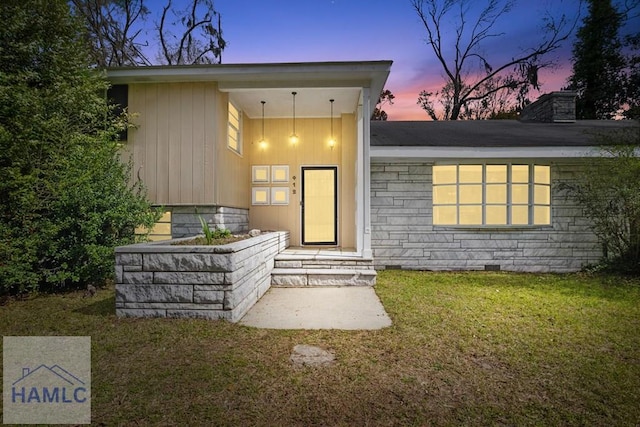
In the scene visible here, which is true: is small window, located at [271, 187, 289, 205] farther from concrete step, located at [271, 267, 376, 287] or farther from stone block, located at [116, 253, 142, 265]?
stone block, located at [116, 253, 142, 265]

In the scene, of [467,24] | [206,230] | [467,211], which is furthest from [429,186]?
[467,24]

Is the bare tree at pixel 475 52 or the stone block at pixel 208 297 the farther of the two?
the bare tree at pixel 475 52

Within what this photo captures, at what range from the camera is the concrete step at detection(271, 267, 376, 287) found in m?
5.54

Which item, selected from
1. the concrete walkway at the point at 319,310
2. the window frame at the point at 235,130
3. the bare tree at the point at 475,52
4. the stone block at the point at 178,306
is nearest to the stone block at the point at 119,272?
the stone block at the point at 178,306

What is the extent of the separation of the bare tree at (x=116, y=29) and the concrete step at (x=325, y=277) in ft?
39.4

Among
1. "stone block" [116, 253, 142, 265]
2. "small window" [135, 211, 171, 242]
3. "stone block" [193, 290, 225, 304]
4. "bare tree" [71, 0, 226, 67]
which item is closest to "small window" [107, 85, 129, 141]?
"small window" [135, 211, 171, 242]

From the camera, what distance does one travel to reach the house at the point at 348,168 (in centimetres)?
605

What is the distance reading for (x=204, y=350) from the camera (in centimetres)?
286

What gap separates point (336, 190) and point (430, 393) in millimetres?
5967

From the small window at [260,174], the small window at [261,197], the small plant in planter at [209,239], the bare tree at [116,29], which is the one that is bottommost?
the small plant in planter at [209,239]

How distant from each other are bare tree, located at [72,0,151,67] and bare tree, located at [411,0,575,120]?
12.8 metres

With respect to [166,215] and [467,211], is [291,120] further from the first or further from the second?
[467,211]

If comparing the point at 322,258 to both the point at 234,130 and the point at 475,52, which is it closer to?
the point at 234,130

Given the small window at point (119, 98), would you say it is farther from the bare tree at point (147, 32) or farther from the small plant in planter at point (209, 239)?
the bare tree at point (147, 32)
